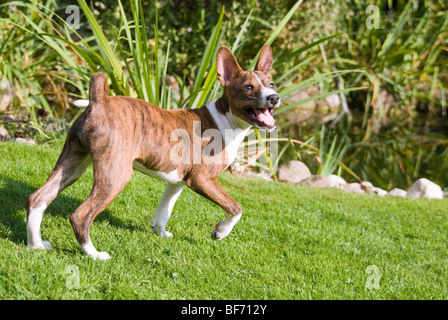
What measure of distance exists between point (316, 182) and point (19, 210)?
433 cm

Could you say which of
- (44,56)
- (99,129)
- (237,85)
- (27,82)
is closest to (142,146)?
(99,129)

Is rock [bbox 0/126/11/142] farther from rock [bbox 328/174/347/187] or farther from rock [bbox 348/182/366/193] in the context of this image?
rock [bbox 348/182/366/193]

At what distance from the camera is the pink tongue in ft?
11.1

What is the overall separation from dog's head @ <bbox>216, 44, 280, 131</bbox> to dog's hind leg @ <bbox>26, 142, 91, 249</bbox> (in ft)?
3.50

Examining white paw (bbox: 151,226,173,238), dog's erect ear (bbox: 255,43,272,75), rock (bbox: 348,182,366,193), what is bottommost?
rock (bbox: 348,182,366,193)

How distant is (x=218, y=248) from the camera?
12.6ft

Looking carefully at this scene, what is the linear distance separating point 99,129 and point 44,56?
6357 millimetres

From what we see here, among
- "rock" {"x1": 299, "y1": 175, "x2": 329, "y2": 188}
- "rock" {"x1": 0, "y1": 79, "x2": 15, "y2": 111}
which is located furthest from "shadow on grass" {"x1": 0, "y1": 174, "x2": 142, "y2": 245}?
"rock" {"x1": 0, "y1": 79, "x2": 15, "y2": 111}

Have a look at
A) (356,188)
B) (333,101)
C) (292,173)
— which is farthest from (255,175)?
(333,101)

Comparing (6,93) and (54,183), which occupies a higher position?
(54,183)

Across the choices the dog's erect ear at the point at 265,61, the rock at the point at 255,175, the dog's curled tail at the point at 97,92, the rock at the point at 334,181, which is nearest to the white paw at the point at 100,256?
the dog's curled tail at the point at 97,92

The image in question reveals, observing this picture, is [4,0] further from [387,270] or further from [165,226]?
[387,270]

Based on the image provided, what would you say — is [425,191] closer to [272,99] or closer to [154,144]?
[272,99]

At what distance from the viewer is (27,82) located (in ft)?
25.5
